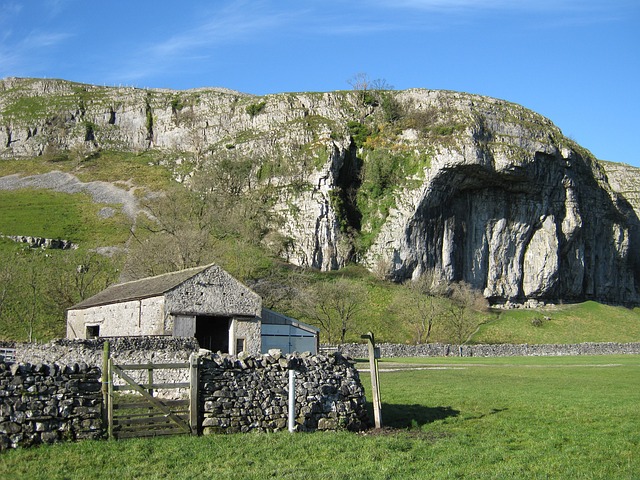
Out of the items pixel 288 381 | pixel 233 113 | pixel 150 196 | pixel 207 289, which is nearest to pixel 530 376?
pixel 207 289

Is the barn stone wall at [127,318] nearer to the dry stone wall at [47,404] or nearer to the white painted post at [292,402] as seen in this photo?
the white painted post at [292,402]

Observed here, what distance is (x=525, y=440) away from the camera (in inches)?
563

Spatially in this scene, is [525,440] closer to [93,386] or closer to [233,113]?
[93,386]

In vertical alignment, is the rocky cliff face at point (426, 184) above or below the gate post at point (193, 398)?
above

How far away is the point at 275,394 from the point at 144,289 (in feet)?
79.7

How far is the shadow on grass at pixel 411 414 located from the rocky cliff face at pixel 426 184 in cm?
6597

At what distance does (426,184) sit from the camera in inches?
3430

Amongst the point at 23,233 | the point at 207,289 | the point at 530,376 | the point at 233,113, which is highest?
the point at 233,113

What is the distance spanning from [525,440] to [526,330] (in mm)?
67159

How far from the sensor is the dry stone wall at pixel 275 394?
14531mm

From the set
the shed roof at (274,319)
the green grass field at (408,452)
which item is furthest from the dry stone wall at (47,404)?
the shed roof at (274,319)

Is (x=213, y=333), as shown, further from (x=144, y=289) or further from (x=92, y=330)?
(x=92, y=330)

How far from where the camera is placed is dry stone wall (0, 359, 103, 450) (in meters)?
12.4

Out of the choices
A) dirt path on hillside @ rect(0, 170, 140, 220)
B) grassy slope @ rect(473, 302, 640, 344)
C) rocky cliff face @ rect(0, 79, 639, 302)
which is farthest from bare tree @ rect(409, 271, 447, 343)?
dirt path on hillside @ rect(0, 170, 140, 220)
